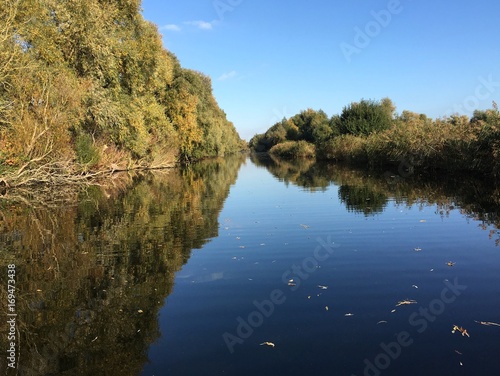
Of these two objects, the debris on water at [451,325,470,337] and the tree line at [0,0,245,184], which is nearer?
the debris on water at [451,325,470,337]

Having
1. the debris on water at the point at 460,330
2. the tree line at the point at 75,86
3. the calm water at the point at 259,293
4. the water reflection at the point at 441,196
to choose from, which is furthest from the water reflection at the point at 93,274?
the tree line at the point at 75,86

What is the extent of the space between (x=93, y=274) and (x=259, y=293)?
3.23 meters

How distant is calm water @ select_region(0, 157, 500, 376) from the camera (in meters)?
4.51

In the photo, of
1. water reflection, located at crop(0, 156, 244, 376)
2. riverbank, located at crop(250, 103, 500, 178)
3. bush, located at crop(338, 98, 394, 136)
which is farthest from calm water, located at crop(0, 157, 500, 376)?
bush, located at crop(338, 98, 394, 136)

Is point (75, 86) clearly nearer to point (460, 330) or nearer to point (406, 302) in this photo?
point (406, 302)

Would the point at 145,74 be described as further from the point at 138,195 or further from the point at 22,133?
the point at 138,195

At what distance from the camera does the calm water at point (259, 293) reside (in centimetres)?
451

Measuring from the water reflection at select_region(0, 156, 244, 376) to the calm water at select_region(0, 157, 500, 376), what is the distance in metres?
0.03

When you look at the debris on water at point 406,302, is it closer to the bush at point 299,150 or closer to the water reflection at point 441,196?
the water reflection at point 441,196

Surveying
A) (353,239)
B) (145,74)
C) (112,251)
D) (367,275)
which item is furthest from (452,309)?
(145,74)

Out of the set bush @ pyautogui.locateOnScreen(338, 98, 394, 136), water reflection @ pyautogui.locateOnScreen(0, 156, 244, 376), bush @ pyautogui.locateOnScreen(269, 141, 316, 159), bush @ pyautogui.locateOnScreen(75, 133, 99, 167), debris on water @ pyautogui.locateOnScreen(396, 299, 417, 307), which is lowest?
water reflection @ pyautogui.locateOnScreen(0, 156, 244, 376)

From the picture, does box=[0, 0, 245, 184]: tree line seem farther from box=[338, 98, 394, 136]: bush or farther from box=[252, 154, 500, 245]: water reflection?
box=[338, 98, 394, 136]: bush

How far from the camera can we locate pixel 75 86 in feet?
83.4

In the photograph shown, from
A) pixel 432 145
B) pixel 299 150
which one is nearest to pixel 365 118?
pixel 299 150
